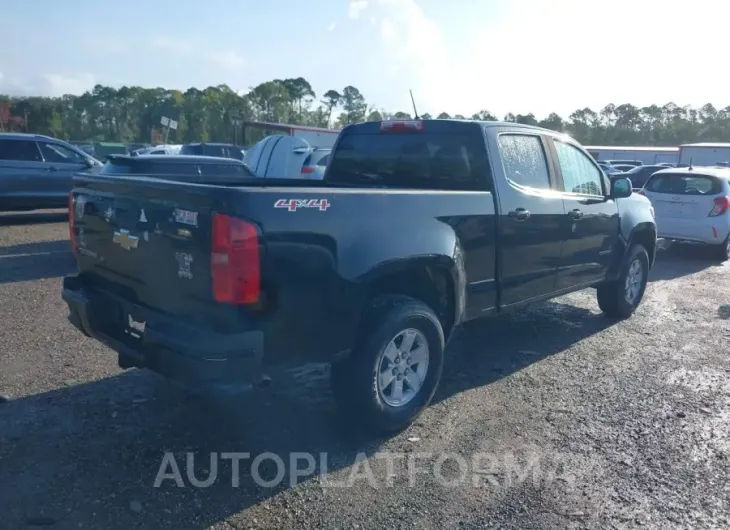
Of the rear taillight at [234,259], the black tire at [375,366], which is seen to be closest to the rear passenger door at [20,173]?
the black tire at [375,366]

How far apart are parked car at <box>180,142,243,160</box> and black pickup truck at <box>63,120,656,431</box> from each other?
16205mm

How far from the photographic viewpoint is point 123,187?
13.0 ft

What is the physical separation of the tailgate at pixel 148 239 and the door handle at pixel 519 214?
8.62 ft

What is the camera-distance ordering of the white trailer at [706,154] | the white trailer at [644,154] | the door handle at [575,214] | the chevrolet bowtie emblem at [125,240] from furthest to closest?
the white trailer at [644,154]
the white trailer at [706,154]
the door handle at [575,214]
the chevrolet bowtie emblem at [125,240]

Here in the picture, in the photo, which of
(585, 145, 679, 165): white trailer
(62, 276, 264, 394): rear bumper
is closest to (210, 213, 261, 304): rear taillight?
(62, 276, 264, 394): rear bumper

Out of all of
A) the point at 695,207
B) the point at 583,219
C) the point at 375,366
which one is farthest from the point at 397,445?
the point at 695,207

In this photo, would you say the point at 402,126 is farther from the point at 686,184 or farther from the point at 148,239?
the point at 686,184

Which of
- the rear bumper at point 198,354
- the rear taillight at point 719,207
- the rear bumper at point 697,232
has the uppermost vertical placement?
the rear taillight at point 719,207

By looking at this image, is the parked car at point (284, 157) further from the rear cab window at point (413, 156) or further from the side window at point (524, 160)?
the side window at point (524, 160)

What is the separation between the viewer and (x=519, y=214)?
5258mm

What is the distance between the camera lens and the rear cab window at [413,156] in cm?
517

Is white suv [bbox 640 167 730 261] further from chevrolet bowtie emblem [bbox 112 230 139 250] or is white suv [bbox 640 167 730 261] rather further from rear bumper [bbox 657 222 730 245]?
chevrolet bowtie emblem [bbox 112 230 139 250]

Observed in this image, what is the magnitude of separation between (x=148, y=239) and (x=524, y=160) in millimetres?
3240

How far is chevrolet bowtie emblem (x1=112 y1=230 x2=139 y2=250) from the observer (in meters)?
3.91
